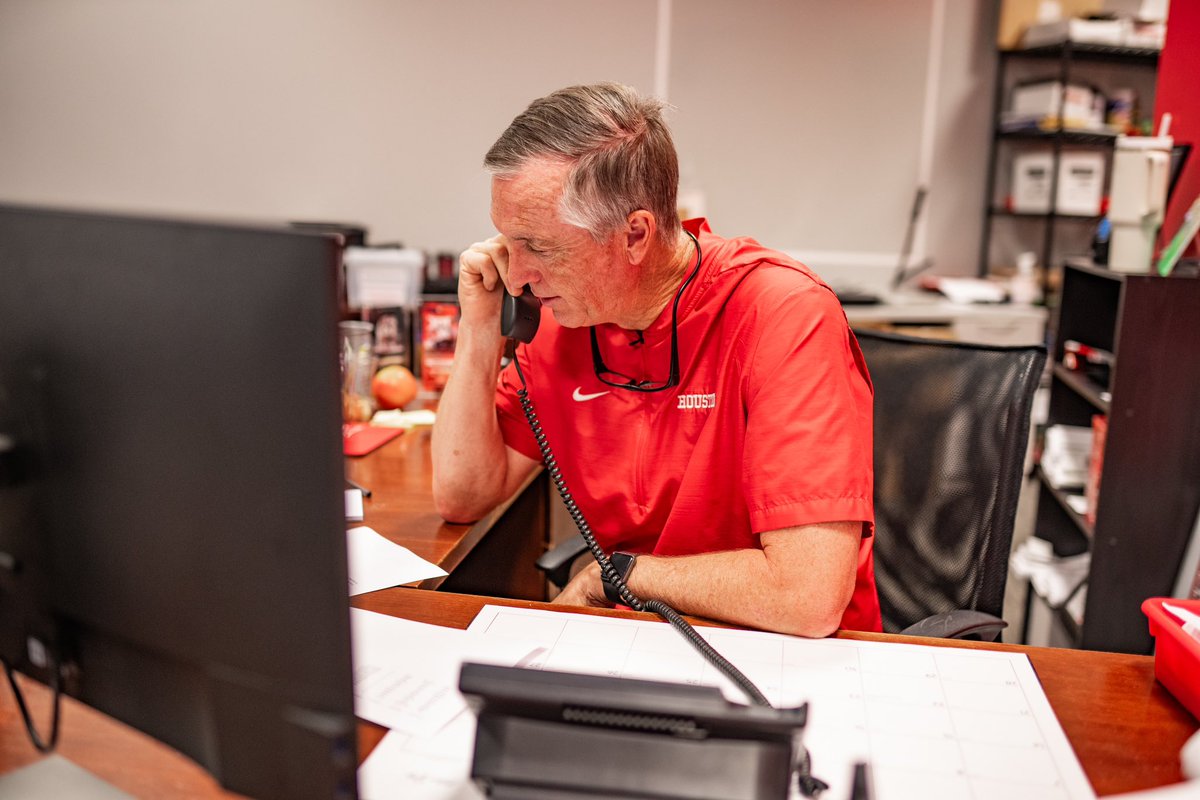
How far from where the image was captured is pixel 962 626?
4.23ft

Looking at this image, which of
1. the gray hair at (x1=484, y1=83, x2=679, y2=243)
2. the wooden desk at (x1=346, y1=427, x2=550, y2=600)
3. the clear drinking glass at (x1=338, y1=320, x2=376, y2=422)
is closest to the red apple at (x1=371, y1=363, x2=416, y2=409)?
the clear drinking glass at (x1=338, y1=320, x2=376, y2=422)

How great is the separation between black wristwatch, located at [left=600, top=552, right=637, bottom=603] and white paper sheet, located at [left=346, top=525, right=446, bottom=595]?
25 centimetres

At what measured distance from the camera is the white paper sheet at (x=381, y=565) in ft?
4.10

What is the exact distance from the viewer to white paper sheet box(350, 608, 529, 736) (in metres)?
0.93

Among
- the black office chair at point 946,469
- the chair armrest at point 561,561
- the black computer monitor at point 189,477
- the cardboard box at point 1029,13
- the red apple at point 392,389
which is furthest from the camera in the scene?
the cardboard box at point 1029,13

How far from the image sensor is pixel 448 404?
157cm

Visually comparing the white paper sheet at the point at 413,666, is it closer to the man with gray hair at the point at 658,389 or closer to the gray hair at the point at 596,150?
the man with gray hair at the point at 658,389

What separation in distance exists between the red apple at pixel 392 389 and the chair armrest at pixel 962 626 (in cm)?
135

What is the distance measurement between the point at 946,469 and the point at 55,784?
1320 millimetres

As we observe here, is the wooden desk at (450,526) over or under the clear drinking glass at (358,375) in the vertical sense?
under

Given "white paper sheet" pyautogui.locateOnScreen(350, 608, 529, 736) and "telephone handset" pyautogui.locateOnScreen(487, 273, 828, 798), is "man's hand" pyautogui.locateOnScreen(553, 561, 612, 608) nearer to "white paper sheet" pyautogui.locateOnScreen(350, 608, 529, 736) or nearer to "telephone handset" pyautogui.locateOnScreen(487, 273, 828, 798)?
"telephone handset" pyautogui.locateOnScreen(487, 273, 828, 798)

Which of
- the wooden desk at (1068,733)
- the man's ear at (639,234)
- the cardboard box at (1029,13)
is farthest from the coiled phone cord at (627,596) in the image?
the cardboard box at (1029,13)

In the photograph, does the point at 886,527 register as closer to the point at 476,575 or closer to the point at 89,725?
the point at 476,575

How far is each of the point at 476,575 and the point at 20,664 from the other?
0.90 m
